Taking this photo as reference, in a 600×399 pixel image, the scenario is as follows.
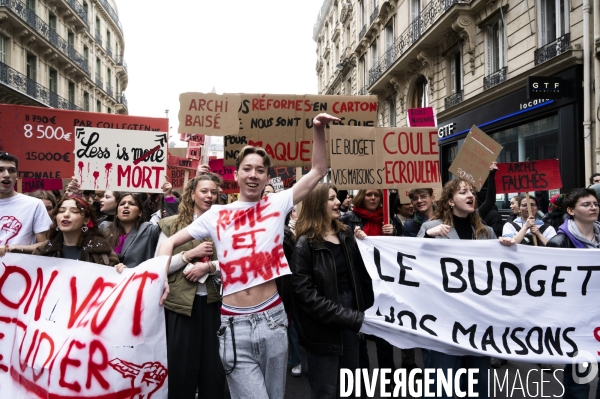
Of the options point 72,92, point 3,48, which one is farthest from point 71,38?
point 3,48

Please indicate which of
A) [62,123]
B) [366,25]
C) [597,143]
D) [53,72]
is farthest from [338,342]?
[53,72]

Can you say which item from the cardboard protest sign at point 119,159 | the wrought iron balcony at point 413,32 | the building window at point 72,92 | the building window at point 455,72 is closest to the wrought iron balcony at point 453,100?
the building window at point 455,72

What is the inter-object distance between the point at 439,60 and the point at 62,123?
14.4m

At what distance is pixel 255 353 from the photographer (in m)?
2.63

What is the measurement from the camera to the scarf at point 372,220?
4.89m

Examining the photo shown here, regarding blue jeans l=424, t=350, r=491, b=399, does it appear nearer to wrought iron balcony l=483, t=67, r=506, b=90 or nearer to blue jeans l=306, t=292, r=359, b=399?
blue jeans l=306, t=292, r=359, b=399

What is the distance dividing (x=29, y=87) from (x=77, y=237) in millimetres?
23099

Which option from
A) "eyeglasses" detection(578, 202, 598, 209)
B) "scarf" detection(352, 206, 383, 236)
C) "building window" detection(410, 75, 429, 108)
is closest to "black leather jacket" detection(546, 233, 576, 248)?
"eyeglasses" detection(578, 202, 598, 209)

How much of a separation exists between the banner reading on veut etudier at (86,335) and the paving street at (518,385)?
193 cm

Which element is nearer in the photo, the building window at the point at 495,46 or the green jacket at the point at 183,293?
the green jacket at the point at 183,293

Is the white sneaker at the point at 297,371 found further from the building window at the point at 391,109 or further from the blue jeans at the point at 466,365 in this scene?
the building window at the point at 391,109

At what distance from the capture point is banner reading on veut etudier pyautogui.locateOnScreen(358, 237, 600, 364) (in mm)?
3492

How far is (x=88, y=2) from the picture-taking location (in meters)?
32.4

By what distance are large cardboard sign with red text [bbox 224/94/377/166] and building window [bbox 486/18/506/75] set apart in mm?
9925
